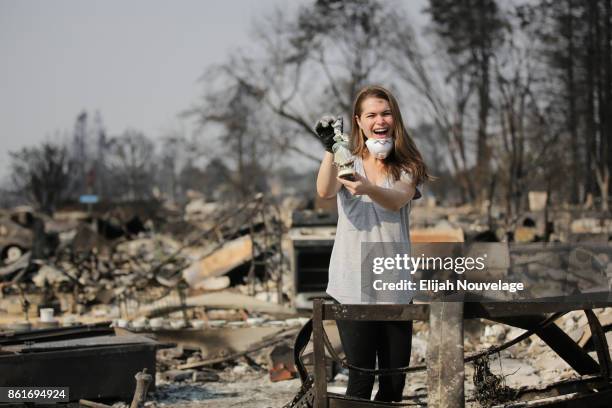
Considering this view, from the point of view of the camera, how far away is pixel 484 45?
31203 mm

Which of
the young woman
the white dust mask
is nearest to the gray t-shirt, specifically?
the young woman

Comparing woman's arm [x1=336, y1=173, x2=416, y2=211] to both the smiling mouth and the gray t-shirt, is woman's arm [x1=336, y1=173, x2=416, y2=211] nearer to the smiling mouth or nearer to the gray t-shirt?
the gray t-shirt

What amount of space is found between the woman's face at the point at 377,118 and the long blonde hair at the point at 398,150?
2 centimetres

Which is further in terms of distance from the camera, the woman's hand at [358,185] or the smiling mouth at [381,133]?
the smiling mouth at [381,133]

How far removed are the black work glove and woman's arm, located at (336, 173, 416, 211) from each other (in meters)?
0.16

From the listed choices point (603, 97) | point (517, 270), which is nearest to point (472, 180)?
point (603, 97)

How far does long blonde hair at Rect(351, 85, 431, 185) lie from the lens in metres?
3.46

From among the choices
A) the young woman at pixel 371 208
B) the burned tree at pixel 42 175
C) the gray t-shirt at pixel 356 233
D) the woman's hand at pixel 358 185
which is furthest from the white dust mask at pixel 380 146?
the burned tree at pixel 42 175

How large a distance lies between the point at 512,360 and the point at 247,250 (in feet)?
25.2

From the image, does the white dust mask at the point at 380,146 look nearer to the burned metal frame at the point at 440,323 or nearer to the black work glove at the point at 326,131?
the black work glove at the point at 326,131

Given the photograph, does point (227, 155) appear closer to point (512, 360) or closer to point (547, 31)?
point (547, 31)

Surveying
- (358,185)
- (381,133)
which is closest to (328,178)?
(358,185)

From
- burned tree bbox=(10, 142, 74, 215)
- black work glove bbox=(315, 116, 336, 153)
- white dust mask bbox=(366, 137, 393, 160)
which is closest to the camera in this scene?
black work glove bbox=(315, 116, 336, 153)

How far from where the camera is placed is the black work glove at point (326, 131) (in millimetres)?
3340
